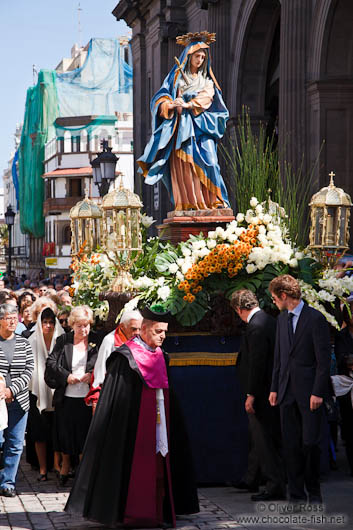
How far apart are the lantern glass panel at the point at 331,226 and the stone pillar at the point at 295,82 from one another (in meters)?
9.46

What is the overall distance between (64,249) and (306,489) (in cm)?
6896

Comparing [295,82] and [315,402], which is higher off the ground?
[295,82]

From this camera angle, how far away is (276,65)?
25.9 meters

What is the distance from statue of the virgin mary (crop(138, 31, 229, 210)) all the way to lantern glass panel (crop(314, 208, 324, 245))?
1.52 m

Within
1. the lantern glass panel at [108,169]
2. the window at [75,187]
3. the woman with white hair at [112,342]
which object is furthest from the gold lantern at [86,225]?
the window at [75,187]

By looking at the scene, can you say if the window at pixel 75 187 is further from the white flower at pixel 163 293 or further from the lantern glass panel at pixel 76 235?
the white flower at pixel 163 293

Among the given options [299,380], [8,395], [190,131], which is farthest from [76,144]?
[299,380]

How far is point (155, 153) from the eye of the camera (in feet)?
36.9

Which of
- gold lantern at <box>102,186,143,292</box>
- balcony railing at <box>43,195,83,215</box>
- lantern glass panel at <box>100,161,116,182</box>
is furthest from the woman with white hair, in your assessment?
balcony railing at <box>43,195,83,215</box>

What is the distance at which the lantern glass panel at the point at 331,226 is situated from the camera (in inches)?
394

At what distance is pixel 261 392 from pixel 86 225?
4672 mm

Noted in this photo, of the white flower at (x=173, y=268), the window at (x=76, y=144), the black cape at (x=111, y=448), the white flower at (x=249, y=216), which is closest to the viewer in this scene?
the black cape at (x=111, y=448)

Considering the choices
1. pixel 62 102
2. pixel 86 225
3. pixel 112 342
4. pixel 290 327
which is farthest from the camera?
pixel 62 102

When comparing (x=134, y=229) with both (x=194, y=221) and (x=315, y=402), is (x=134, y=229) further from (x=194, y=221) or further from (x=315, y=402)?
(x=315, y=402)
